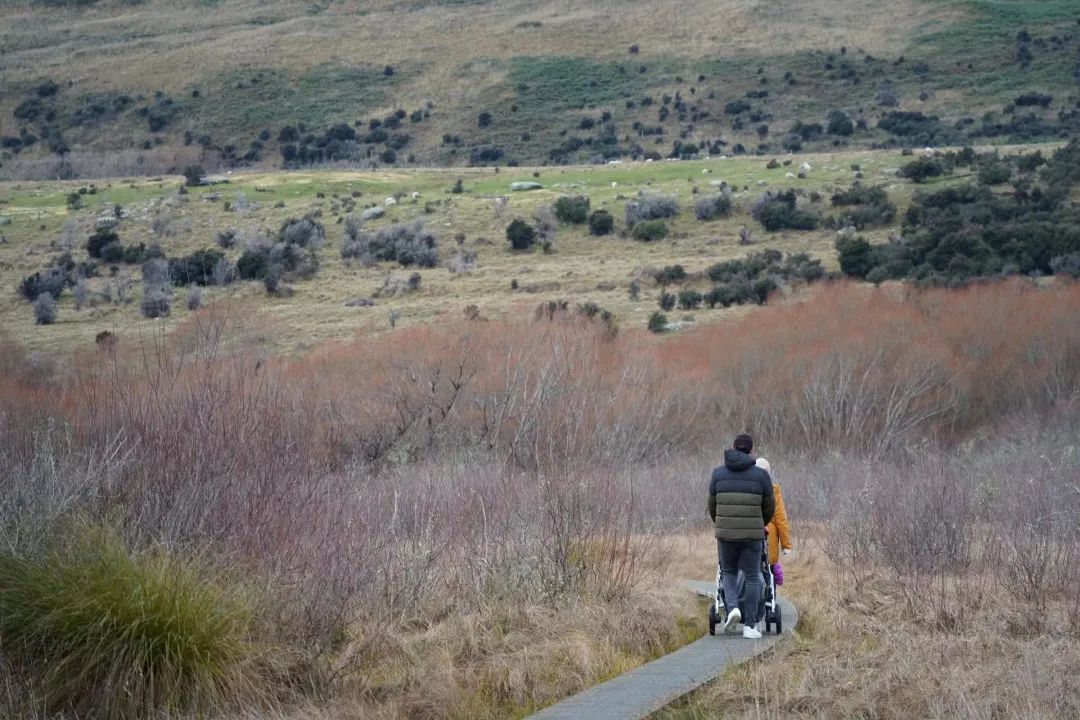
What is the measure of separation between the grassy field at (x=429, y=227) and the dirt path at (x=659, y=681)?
2185 centimetres

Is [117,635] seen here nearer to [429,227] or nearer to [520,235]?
[520,235]

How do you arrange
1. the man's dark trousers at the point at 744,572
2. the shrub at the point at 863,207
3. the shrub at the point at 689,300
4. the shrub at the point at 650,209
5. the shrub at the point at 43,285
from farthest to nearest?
the shrub at the point at 650,209, the shrub at the point at 863,207, the shrub at the point at 689,300, the shrub at the point at 43,285, the man's dark trousers at the point at 744,572

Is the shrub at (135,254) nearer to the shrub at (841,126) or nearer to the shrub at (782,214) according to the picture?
the shrub at (782,214)

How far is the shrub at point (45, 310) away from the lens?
134 ft

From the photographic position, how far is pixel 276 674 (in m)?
11.7

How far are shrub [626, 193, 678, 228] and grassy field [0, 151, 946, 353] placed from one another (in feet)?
1.99

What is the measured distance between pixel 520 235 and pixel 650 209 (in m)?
6.62

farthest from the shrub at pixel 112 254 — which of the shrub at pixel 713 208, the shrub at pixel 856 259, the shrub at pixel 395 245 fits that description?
the shrub at pixel 856 259

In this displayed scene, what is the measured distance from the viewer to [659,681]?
41.9 feet

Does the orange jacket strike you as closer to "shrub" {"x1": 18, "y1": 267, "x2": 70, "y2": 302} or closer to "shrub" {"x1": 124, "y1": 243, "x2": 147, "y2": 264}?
"shrub" {"x1": 18, "y1": 267, "x2": 70, "y2": 302}

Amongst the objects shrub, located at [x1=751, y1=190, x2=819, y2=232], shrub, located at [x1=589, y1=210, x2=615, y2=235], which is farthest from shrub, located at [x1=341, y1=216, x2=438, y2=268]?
shrub, located at [x1=751, y1=190, x2=819, y2=232]

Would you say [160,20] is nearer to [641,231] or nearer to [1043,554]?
[641,231]

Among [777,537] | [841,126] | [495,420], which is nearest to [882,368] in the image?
[495,420]

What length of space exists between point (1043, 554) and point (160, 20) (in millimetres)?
163301
